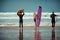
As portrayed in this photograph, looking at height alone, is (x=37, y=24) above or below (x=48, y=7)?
below

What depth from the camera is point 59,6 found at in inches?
373

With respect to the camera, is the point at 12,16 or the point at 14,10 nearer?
the point at 14,10

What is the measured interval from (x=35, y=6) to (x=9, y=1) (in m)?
1.16

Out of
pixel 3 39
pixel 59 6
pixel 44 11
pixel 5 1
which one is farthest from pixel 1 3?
pixel 3 39

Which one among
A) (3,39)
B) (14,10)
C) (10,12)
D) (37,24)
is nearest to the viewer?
(3,39)

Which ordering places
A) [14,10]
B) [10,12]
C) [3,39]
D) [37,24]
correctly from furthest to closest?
1. [10,12]
2. [14,10]
3. [37,24]
4. [3,39]

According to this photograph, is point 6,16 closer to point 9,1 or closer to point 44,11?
point 9,1

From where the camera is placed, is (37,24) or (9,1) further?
(9,1)

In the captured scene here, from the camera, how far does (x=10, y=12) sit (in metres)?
10.2

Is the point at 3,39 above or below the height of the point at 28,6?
below

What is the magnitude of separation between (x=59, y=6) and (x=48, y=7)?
461 millimetres

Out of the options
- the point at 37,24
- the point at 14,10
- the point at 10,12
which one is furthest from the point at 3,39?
the point at 10,12

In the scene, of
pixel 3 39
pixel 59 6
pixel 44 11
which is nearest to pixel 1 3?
pixel 44 11

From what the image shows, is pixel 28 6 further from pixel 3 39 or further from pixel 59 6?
pixel 3 39
